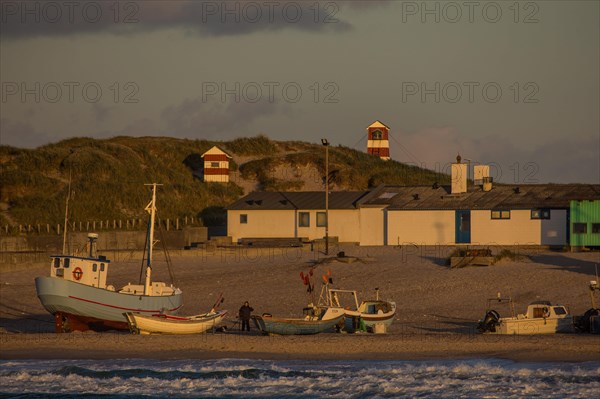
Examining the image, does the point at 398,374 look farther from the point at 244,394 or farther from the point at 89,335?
the point at 89,335

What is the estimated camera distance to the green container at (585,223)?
184 ft

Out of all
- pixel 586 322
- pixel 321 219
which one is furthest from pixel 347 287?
pixel 321 219

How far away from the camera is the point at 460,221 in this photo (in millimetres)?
60844

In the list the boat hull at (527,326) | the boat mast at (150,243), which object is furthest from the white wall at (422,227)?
the boat hull at (527,326)

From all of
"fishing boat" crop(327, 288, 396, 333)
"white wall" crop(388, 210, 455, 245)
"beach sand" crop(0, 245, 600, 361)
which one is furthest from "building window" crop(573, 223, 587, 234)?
"fishing boat" crop(327, 288, 396, 333)

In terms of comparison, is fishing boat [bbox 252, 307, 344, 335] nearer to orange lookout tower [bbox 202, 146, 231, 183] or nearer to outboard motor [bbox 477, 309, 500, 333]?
outboard motor [bbox 477, 309, 500, 333]

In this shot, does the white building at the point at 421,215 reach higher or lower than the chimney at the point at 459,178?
lower

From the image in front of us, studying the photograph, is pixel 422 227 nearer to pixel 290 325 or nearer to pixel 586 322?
pixel 586 322

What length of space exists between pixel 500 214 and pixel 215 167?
33.9 metres

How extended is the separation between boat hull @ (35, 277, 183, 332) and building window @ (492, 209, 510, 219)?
87.7ft

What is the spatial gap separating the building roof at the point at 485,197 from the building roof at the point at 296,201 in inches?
42.8

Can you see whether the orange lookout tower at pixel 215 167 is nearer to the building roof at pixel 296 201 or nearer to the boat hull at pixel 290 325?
the building roof at pixel 296 201

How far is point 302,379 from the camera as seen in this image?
101ft

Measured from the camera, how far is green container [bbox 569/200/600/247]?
56.0 meters
